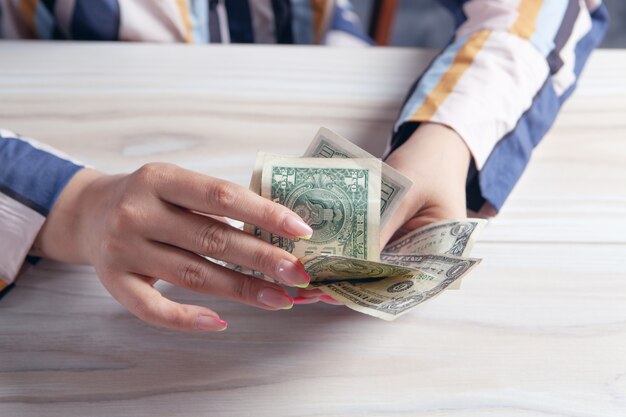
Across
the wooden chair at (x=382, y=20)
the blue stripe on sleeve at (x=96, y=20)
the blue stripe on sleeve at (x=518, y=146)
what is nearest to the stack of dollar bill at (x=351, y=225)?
the blue stripe on sleeve at (x=518, y=146)

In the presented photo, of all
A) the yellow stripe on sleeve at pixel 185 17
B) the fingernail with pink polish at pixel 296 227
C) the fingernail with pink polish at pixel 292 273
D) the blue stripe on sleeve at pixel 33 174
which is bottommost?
the fingernail with pink polish at pixel 292 273

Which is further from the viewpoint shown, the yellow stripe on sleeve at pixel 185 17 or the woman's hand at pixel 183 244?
the yellow stripe on sleeve at pixel 185 17

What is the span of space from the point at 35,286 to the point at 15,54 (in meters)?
0.38

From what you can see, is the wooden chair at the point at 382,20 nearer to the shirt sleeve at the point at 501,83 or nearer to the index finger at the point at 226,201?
the shirt sleeve at the point at 501,83

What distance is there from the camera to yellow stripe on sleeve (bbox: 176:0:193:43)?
0.91 m

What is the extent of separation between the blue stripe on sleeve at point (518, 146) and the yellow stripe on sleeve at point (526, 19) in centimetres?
6

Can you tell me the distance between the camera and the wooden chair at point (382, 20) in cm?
115

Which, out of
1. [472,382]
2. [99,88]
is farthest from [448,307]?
[99,88]

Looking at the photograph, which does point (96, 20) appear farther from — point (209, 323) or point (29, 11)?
point (209, 323)

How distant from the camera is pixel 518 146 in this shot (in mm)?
723

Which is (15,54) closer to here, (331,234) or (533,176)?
(331,234)

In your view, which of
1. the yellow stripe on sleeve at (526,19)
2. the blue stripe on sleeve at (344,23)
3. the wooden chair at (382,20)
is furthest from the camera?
the wooden chair at (382,20)

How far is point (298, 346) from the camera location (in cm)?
56

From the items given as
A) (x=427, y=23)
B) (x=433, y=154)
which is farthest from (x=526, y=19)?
(x=427, y=23)
